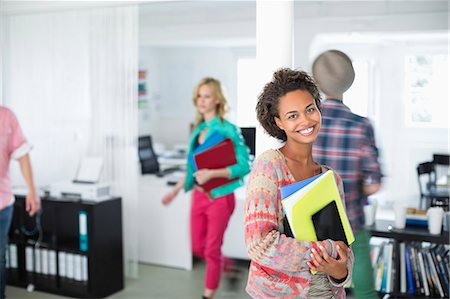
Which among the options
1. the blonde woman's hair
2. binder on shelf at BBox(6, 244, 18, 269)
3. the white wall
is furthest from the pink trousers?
the white wall

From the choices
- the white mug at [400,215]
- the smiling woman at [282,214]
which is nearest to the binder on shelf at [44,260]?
the white mug at [400,215]

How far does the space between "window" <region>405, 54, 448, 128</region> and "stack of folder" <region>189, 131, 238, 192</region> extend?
5330mm

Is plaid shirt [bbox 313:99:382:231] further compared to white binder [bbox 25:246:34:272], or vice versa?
white binder [bbox 25:246:34:272]

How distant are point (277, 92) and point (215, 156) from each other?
2089 mm

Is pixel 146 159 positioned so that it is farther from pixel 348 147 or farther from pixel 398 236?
pixel 348 147

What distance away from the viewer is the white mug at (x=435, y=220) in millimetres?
3654

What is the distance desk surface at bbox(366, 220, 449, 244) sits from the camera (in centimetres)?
364

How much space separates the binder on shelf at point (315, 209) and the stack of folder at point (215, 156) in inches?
84.5

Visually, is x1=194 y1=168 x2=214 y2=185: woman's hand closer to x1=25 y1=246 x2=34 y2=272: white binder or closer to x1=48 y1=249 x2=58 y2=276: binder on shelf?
x1=48 y1=249 x2=58 y2=276: binder on shelf

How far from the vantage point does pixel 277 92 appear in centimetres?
194

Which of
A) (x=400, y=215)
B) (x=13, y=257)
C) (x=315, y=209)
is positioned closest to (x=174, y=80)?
(x=13, y=257)

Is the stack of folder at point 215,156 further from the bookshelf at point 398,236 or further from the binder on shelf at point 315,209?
the binder on shelf at point 315,209

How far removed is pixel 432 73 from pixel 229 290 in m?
5.40

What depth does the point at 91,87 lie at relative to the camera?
4855 millimetres
